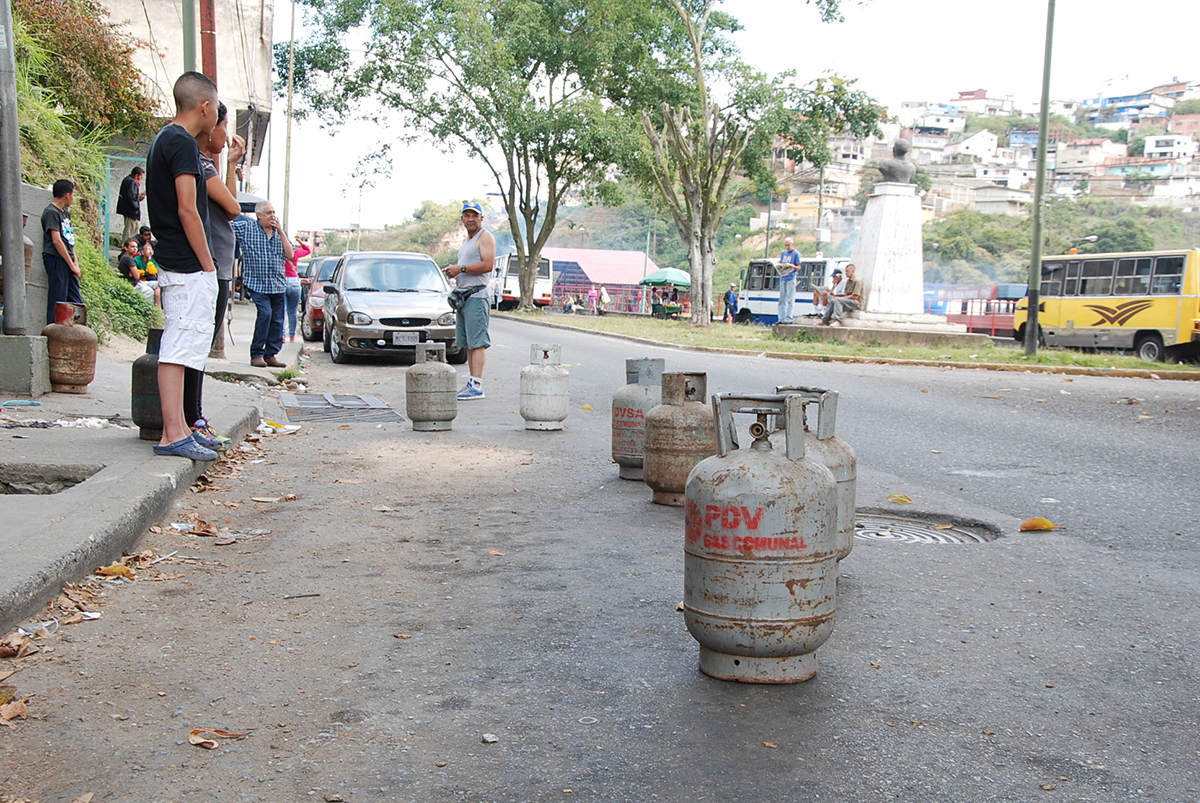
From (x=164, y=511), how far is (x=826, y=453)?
3.17m

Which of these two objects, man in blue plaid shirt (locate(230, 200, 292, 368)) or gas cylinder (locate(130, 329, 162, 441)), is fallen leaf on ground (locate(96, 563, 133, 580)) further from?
man in blue plaid shirt (locate(230, 200, 292, 368))

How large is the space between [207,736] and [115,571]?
5.36 feet

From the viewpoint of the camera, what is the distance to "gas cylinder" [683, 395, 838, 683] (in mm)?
3000

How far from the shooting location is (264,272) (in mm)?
11664

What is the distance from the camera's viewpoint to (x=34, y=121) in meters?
12.7

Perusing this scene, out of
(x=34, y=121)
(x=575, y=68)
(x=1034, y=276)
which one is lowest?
(x=1034, y=276)

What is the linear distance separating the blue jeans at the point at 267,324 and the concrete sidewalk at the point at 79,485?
11.3 feet

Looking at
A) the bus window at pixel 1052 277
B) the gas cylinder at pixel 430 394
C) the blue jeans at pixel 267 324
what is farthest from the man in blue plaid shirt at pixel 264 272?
the bus window at pixel 1052 277

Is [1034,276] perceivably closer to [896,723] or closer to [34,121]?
[34,121]

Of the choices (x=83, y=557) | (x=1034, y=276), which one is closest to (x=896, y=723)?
(x=83, y=557)

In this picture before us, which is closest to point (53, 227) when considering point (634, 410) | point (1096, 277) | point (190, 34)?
point (190, 34)

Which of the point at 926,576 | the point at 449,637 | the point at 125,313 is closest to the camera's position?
the point at 449,637

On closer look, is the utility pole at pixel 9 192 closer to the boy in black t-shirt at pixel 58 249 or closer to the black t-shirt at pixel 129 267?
the boy in black t-shirt at pixel 58 249

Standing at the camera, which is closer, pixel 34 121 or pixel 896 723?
pixel 896 723
